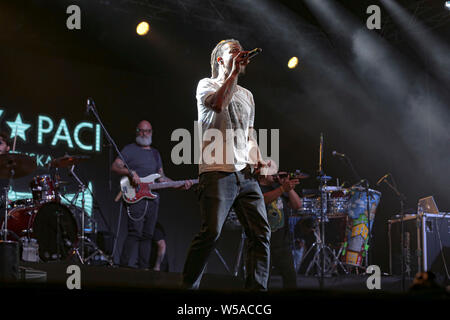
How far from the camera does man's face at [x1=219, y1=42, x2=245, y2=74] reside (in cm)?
384

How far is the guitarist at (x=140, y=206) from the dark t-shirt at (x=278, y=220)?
82.3 inches

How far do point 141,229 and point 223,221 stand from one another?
16.0 feet

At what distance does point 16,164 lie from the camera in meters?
6.98

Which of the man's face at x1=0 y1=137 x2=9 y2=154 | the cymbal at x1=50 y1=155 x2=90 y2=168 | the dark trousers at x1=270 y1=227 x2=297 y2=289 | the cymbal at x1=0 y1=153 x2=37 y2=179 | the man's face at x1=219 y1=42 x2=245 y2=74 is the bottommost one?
the dark trousers at x1=270 y1=227 x2=297 y2=289

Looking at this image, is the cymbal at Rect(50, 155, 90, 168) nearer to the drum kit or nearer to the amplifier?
the drum kit

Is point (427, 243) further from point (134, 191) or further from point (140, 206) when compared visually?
point (134, 191)

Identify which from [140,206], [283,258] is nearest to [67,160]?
[140,206]

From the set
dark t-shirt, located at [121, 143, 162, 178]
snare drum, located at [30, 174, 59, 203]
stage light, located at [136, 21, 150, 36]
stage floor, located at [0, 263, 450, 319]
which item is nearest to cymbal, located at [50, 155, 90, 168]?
snare drum, located at [30, 174, 59, 203]

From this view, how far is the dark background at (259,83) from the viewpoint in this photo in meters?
9.59

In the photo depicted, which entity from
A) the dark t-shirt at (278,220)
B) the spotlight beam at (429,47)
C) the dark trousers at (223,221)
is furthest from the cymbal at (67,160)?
the spotlight beam at (429,47)

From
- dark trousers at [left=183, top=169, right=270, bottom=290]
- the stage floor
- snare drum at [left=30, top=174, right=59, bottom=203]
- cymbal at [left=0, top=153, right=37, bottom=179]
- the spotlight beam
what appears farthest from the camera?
the spotlight beam

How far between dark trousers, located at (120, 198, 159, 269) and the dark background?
167 cm

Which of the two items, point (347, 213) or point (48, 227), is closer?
point (48, 227)
